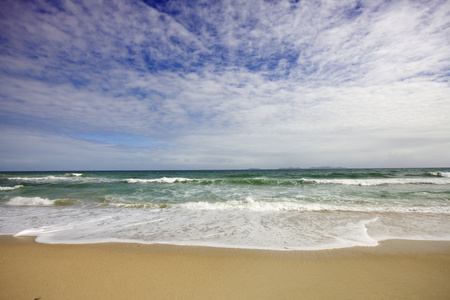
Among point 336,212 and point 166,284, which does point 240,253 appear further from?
point 336,212

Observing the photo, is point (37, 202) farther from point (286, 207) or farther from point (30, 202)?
point (286, 207)

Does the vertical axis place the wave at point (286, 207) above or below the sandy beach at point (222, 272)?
below

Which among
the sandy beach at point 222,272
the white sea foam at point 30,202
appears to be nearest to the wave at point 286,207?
the white sea foam at point 30,202

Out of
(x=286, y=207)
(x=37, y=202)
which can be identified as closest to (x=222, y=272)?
(x=286, y=207)

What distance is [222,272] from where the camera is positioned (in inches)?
124

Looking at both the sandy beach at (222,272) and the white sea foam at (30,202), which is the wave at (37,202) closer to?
the white sea foam at (30,202)

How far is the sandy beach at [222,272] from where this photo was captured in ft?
8.61

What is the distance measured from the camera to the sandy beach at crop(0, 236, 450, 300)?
2.62 meters

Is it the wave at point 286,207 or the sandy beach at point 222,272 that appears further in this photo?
the wave at point 286,207

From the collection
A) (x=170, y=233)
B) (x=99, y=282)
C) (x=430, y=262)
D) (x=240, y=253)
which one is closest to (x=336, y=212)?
(x=430, y=262)

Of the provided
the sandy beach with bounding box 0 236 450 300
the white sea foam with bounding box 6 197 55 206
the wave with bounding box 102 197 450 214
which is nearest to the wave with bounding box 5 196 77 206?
the white sea foam with bounding box 6 197 55 206

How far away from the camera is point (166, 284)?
283 cm

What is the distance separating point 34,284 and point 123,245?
1.56 m

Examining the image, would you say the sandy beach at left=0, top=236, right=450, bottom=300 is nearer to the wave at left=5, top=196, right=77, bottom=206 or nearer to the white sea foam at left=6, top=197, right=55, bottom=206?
the wave at left=5, top=196, right=77, bottom=206
